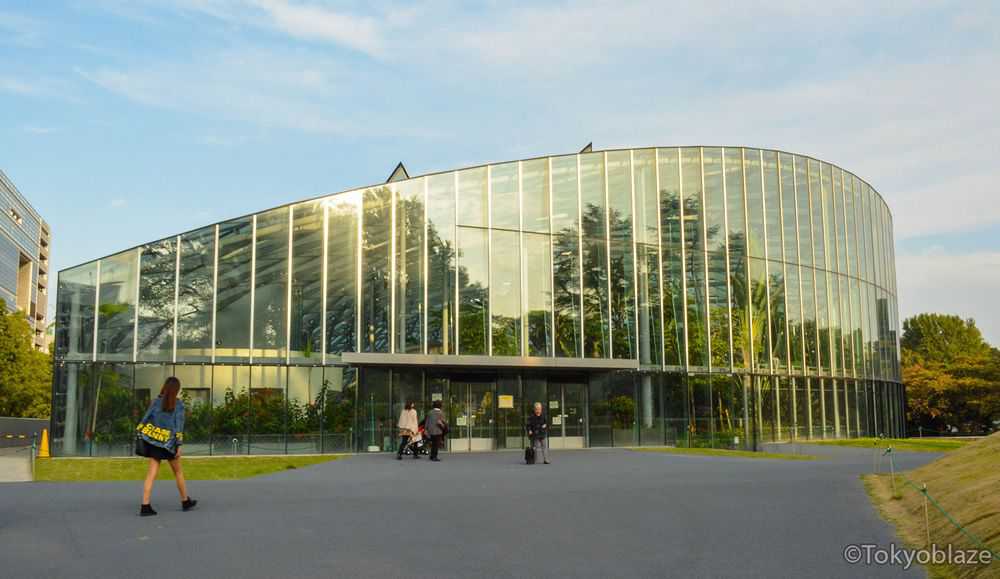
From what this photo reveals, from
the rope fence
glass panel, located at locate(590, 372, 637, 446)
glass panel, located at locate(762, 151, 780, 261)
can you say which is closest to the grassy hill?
the rope fence

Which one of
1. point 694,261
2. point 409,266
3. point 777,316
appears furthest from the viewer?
point 777,316

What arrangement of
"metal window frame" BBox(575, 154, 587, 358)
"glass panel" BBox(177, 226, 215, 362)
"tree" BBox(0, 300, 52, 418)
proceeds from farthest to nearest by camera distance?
"tree" BBox(0, 300, 52, 418), "metal window frame" BBox(575, 154, 587, 358), "glass panel" BBox(177, 226, 215, 362)

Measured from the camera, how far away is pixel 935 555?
29.7 feet

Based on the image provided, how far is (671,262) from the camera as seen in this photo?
1428 inches

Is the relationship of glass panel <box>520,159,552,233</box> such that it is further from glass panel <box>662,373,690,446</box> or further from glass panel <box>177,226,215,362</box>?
glass panel <box>177,226,215,362</box>

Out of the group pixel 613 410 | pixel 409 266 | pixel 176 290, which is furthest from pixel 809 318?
pixel 176 290

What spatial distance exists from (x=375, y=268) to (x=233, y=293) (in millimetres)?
4651

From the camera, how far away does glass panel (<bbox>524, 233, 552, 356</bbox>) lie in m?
32.4

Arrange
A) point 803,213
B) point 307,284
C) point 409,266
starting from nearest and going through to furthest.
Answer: point 307,284 → point 409,266 → point 803,213

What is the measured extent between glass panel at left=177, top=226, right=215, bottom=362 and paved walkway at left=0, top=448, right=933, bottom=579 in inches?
487

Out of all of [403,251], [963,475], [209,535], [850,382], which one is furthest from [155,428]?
[850,382]

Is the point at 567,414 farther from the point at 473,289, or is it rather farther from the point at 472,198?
the point at 472,198

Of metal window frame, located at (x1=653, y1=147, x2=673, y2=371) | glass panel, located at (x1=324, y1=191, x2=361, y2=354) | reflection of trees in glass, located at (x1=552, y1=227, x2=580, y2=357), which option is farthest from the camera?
metal window frame, located at (x1=653, y1=147, x2=673, y2=371)

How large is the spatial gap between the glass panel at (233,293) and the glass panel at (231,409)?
517 millimetres
